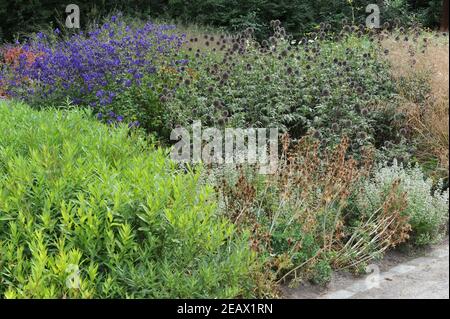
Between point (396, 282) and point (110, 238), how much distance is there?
1746mm

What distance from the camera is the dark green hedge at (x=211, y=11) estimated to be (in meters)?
10.8

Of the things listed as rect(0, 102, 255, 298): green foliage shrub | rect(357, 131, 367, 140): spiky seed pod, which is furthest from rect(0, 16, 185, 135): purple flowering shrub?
rect(0, 102, 255, 298): green foliage shrub

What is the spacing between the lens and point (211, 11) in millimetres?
14539

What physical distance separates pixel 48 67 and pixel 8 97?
1.02 m

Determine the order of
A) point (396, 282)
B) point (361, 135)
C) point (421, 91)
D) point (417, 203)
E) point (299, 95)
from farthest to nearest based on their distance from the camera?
point (299, 95)
point (421, 91)
point (361, 135)
point (417, 203)
point (396, 282)

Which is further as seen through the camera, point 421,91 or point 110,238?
point 421,91

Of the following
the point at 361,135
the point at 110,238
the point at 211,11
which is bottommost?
the point at 110,238

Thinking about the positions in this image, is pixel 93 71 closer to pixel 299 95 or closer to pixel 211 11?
pixel 299 95

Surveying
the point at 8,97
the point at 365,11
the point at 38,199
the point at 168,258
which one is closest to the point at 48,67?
the point at 8,97

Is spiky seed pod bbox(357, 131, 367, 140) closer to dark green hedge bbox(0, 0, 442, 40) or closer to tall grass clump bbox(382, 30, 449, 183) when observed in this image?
tall grass clump bbox(382, 30, 449, 183)

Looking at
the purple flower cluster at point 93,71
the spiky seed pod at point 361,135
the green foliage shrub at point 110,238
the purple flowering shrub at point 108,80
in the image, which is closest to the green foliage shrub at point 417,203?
the spiky seed pod at point 361,135

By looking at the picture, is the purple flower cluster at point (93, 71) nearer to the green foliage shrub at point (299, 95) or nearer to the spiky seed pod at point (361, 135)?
the green foliage shrub at point (299, 95)

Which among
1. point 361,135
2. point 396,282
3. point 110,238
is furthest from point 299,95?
point 110,238

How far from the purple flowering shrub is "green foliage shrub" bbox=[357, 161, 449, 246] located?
7.85ft
